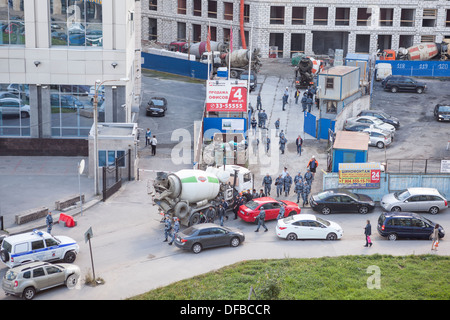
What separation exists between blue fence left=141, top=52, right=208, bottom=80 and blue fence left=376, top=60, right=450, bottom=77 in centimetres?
1881

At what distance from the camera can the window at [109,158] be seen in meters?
46.8

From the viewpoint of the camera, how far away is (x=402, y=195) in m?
42.5

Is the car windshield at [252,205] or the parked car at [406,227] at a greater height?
the car windshield at [252,205]

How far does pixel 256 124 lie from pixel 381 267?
25.9m

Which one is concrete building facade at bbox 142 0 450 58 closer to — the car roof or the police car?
the car roof

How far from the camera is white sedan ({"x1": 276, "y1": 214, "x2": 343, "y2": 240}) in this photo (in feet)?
124

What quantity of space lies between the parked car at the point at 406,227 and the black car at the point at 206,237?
7455mm

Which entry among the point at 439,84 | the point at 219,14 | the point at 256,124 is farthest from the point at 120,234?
the point at 219,14

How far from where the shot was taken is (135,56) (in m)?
63.9

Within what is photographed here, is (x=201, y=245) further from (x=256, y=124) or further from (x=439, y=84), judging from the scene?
(x=439, y=84)

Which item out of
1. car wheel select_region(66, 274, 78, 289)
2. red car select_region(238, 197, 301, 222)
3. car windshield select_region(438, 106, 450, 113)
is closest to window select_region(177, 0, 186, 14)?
car windshield select_region(438, 106, 450, 113)

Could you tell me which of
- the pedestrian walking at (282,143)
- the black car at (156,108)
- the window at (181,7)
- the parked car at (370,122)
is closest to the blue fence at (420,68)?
the parked car at (370,122)

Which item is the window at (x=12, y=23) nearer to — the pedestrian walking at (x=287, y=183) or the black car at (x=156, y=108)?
the black car at (x=156, y=108)
